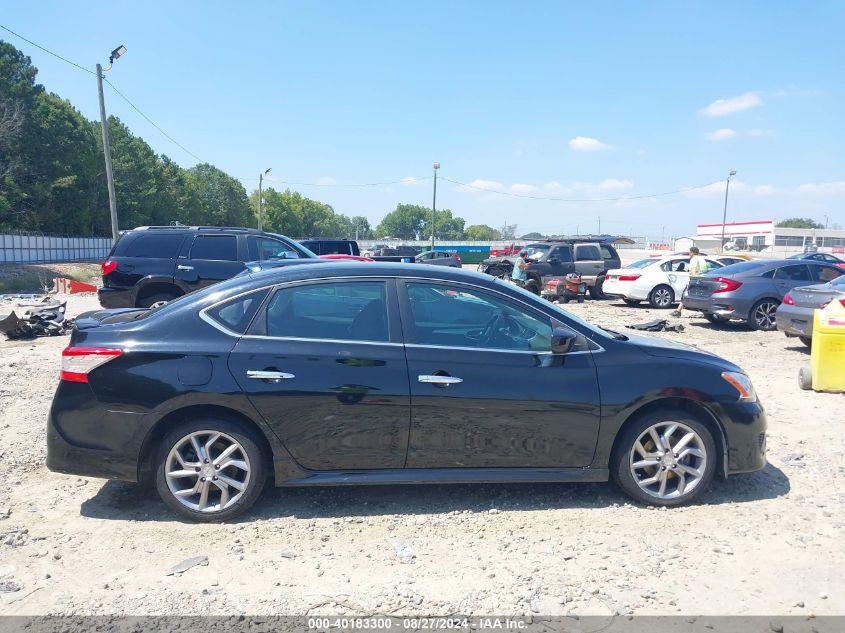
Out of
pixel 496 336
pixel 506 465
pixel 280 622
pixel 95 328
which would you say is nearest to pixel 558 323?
pixel 496 336

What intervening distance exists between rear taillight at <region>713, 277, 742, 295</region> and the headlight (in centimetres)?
947

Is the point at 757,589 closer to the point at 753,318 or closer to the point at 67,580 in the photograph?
the point at 67,580

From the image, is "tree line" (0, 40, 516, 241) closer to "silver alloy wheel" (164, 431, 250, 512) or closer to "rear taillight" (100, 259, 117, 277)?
"rear taillight" (100, 259, 117, 277)

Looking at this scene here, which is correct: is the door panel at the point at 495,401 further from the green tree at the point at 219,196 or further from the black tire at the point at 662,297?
the green tree at the point at 219,196

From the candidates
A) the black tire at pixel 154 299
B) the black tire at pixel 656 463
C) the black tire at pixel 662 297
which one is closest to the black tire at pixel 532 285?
the black tire at pixel 662 297

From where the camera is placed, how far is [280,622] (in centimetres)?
299

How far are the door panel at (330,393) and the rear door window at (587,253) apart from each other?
56.5ft

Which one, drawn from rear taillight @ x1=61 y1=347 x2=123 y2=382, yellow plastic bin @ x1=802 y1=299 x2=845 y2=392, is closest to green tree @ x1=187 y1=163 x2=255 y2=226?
yellow plastic bin @ x1=802 y1=299 x2=845 y2=392

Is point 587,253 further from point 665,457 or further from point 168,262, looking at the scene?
point 665,457

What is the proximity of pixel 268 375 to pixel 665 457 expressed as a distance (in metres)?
2.76

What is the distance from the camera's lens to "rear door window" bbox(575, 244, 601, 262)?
20328 mm

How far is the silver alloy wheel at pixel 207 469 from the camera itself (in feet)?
13.0

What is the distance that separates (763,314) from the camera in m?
12.8

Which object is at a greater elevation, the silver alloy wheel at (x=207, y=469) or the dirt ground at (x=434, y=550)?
the silver alloy wheel at (x=207, y=469)
